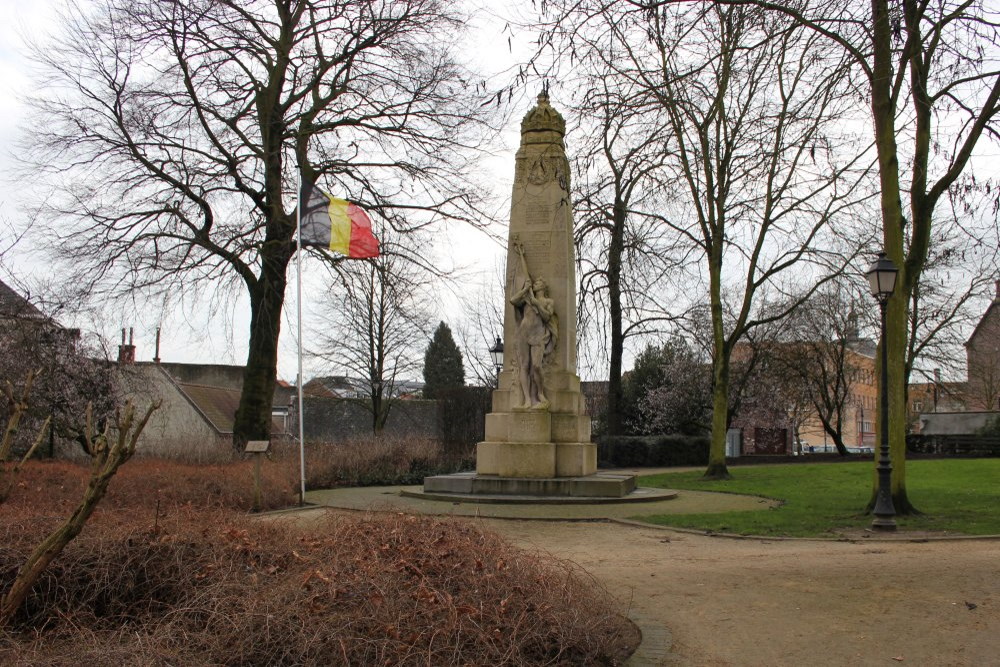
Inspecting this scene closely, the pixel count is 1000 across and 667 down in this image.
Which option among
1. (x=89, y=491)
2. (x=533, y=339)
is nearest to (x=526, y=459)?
(x=533, y=339)

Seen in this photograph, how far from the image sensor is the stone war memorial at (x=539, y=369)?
16.5 meters

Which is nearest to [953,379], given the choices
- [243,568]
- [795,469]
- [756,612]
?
[795,469]

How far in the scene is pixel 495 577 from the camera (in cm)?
553

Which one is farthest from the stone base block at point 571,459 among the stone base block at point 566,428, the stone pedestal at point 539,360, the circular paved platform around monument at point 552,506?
the circular paved platform around monument at point 552,506

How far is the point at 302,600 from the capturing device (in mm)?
4820

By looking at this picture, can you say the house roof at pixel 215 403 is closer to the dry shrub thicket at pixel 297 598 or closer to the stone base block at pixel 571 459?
the stone base block at pixel 571 459

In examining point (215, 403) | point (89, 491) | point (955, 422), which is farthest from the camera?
point (215, 403)

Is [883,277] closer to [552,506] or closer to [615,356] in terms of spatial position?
[552,506]

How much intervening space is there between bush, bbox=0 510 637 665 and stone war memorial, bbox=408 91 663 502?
9.80 metres

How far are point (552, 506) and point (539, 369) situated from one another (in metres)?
3.11

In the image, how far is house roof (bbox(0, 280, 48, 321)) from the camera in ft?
71.8

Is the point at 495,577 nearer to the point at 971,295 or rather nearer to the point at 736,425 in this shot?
the point at 971,295

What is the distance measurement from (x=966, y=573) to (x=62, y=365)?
2194 cm

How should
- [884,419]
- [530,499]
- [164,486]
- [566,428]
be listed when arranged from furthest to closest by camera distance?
[566,428] < [530,499] < [164,486] < [884,419]
